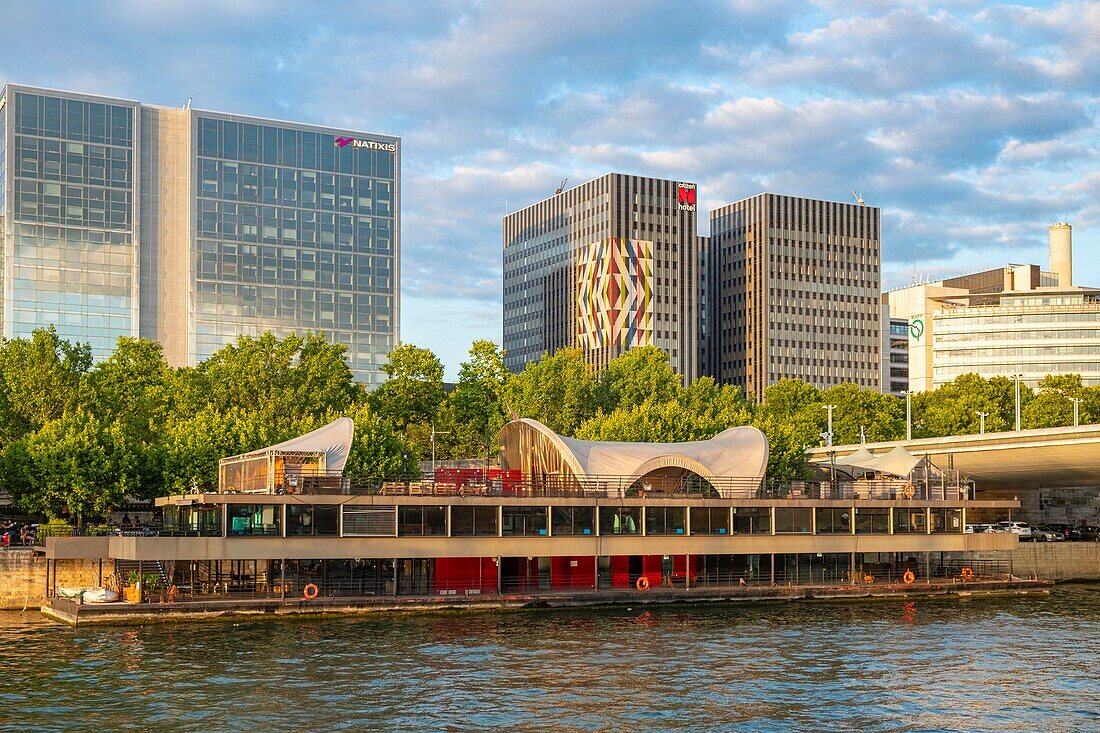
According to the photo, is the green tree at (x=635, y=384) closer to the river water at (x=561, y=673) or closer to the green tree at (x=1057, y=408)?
the green tree at (x=1057, y=408)

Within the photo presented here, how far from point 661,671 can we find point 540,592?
22400mm

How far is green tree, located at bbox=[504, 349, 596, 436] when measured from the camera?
133m

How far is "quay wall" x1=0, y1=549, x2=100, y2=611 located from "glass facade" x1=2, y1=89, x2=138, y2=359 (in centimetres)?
12053

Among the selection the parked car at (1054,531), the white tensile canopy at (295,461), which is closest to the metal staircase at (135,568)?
the white tensile canopy at (295,461)

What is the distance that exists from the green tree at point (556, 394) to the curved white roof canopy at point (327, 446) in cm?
5789

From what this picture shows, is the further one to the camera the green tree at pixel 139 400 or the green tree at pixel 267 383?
the green tree at pixel 267 383

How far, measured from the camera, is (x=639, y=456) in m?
79.1

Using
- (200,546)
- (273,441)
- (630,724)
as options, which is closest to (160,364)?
(273,441)

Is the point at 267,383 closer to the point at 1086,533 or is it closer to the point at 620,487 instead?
the point at 620,487

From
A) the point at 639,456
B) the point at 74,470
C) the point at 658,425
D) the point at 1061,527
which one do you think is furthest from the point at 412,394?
the point at 1061,527

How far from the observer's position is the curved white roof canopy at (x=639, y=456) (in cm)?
7806

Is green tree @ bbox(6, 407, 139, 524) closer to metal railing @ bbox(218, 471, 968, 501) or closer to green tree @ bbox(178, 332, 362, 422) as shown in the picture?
metal railing @ bbox(218, 471, 968, 501)

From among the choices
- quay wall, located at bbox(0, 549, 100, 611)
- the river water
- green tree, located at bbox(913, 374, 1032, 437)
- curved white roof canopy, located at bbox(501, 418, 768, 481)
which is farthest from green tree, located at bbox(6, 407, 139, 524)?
green tree, located at bbox(913, 374, 1032, 437)

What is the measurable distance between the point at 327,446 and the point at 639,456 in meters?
18.6
